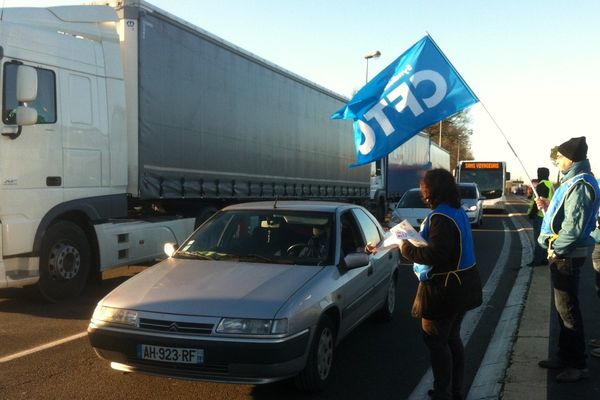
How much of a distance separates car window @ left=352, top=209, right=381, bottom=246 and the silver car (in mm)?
464

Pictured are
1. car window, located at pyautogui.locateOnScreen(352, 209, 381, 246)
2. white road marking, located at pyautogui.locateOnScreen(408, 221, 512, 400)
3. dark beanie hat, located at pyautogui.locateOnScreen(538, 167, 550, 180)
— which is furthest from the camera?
dark beanie hat, located at pyautogui.locateOnScreen(538, 167, 550, 180)

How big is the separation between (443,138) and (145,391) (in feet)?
264

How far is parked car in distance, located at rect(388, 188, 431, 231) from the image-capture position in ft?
44.6

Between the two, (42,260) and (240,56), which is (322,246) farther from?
(240,56)

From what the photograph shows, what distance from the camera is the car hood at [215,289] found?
397cm

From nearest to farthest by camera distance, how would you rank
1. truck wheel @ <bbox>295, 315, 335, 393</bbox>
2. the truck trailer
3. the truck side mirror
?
1. truck wheel @ <bbox>295, 315, 335, 393</bbox>
2. the truck side mirror
3. the truck trailer

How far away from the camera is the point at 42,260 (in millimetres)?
6984

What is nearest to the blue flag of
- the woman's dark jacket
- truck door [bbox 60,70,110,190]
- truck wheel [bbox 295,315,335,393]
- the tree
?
the woman's dark jacket

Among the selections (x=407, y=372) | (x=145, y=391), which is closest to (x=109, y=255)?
(x=145, y=391)

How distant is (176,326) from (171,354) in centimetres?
18

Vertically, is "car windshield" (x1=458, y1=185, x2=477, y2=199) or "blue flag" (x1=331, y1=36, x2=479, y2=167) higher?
"blue flag" (x1=331, y1=36, x2=479, y2=167)

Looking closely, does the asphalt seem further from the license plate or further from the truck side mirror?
the truck side mirror

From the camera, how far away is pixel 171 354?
3.87 meters

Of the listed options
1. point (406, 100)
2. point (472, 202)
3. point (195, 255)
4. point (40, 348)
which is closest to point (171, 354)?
point (195, 255)
